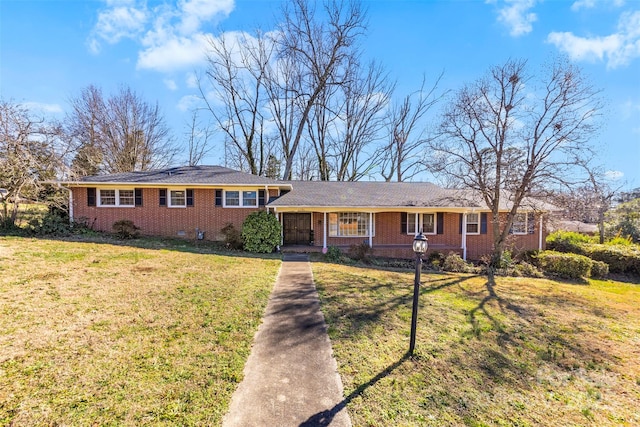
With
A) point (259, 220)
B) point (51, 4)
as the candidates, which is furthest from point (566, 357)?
point (51, 4)

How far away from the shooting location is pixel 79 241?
1131 cm

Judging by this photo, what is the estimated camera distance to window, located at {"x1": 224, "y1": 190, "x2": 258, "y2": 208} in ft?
48.5

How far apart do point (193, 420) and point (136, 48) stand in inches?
567

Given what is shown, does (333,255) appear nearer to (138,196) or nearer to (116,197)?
(138,196)

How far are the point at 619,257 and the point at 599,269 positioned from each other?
1843 mm

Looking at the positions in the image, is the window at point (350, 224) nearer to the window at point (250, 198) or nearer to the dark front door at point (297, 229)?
the dark front door at point (297, 229)

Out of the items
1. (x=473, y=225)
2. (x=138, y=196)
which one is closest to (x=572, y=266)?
(x=473, y=225)

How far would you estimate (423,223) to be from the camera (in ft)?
50.1

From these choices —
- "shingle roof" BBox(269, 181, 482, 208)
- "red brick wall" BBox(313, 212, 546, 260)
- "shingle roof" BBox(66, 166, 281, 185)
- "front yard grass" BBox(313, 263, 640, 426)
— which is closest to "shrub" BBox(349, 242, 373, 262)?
"red brick wall" BBox(313, 212, 546, 260)

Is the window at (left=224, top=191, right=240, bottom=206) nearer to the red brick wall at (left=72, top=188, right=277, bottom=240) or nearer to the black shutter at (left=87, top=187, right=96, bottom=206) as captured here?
the red brick wall at (left=72, top=188, right=277, bottom=240)

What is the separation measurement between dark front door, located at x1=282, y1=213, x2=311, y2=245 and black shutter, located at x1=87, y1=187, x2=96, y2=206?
964 cm

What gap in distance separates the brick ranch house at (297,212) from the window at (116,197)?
0.14ft

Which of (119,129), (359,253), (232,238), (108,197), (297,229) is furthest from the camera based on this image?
(119,129)

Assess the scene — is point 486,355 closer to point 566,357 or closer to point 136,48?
point 566,357
